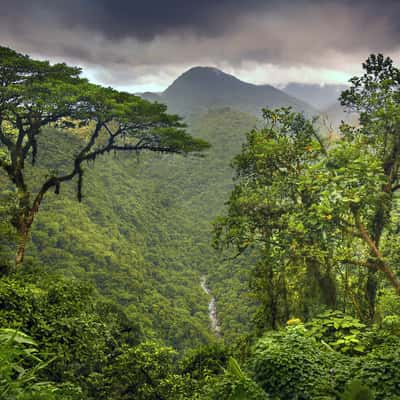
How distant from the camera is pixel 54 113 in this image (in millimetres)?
11641

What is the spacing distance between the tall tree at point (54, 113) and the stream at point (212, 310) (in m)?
33.8

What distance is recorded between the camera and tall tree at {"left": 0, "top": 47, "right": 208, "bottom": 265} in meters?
10.6

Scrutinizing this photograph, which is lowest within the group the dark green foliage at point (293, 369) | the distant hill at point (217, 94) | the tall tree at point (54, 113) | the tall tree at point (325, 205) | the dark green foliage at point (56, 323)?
the dark green foliage at point (56, 323)

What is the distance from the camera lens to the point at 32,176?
43438 millimetres

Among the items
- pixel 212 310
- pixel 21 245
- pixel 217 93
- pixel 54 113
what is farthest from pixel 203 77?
pixel 21 245

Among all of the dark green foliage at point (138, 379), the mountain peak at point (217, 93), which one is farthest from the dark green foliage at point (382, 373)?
the mountain peak at point (217, 93)

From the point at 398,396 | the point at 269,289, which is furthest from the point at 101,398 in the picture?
the point at 398,396

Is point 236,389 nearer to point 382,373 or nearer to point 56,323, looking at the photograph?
point 382,373

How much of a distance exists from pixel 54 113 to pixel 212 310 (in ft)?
138

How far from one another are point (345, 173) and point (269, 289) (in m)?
3.62

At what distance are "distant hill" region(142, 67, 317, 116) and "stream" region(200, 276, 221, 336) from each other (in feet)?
343

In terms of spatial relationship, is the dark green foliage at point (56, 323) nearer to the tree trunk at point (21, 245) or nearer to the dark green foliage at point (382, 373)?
the tree trunk at point (21, 245)

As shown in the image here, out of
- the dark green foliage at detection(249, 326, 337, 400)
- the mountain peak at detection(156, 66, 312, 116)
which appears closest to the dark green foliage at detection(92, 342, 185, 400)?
the dark green foliage at detection(249, 326, 337, 400)

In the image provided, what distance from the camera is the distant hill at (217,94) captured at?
511ft
